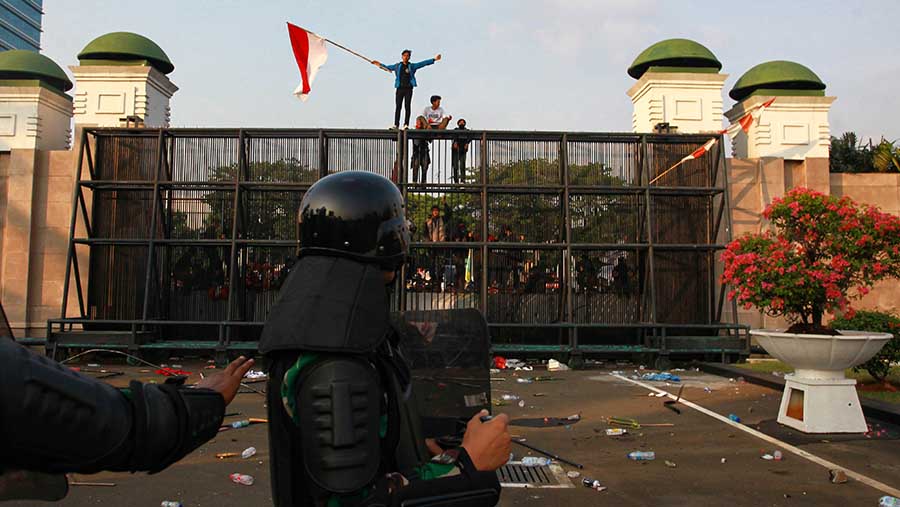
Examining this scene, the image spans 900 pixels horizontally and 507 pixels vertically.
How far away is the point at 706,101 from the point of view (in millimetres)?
16016

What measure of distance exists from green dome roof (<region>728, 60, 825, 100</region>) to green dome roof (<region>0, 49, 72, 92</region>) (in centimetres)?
1754

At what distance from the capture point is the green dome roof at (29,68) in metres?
16.2

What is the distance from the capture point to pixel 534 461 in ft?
18.9

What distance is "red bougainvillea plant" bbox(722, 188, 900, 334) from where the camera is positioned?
7809 millimetres

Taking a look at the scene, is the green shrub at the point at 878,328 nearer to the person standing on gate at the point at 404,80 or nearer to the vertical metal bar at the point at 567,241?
the vertical metal bar at the point at 567,241

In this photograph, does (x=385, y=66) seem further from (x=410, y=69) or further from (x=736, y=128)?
(x=736, y=128)

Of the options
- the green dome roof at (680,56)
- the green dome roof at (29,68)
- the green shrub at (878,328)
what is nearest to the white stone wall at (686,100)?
the green dome roof at (680,56)

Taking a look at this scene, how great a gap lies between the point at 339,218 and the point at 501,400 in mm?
7441

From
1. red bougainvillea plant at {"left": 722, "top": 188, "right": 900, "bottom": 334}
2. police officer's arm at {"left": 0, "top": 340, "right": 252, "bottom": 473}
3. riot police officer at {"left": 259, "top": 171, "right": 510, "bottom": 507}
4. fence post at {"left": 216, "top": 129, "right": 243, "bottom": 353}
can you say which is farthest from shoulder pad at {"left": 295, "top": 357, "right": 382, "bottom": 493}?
fence post at {"left": 216, "top": 129, "right": 243, "bottom": 353}

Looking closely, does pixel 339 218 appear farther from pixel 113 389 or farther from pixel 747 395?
pixel 747 395

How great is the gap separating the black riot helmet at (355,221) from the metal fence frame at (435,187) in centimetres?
1137

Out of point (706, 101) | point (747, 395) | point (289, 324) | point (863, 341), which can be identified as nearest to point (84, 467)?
point (289, 324)

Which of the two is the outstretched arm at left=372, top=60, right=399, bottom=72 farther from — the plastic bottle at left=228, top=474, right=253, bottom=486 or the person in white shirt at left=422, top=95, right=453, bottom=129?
the plastic bottle at left=228, top=474, right=253, bottom=486

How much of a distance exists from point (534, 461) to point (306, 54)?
1129 cm
